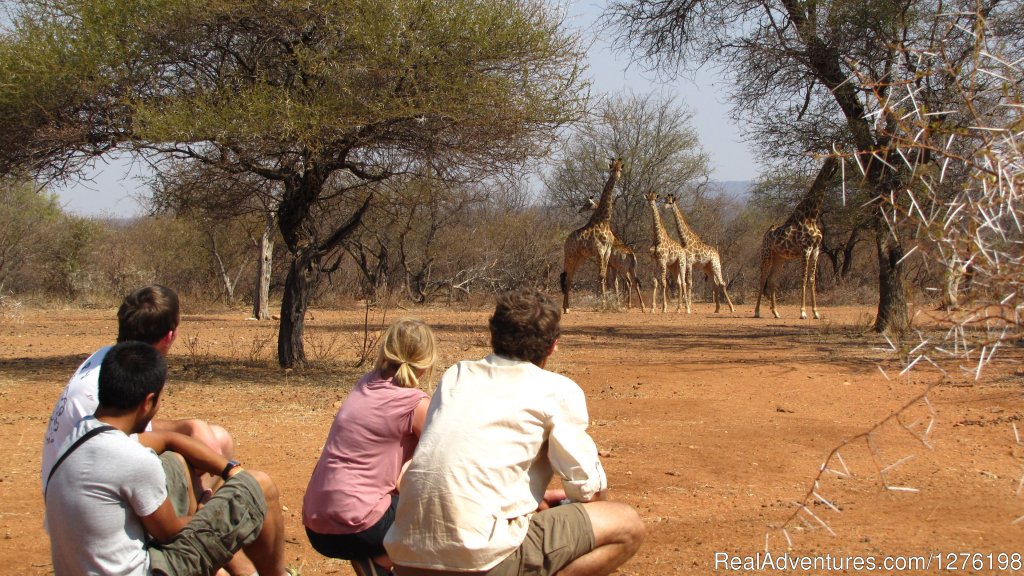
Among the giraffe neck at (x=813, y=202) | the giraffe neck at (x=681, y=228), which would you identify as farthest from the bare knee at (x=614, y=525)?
the giraffe neck at (x=681, y=228)

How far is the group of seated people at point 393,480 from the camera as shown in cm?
319

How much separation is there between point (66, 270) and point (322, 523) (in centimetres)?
2799

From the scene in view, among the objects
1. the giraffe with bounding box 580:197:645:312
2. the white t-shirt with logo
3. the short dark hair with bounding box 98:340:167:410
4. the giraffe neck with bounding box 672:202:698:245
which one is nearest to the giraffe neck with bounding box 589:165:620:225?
the giraffe with bounding box 580:197:645:312

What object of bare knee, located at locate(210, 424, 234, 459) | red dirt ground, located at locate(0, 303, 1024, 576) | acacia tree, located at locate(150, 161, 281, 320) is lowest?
red dirt ground, located at locate(0, 303, 1024, 576)

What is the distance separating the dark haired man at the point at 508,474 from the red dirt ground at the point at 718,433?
842 millimetres

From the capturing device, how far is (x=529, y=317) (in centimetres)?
354

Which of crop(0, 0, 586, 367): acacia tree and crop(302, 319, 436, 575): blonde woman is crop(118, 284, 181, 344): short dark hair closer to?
crop(302, 319, 436, 575): blonde woman

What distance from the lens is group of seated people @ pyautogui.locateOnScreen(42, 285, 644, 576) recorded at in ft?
10.5

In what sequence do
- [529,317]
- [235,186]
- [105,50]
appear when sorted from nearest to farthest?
[529,317], [105,50], [235,186]

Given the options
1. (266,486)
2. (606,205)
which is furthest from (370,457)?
(606,205)

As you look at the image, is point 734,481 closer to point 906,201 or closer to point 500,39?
point 500,39

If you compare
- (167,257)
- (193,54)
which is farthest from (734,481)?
(167,257)

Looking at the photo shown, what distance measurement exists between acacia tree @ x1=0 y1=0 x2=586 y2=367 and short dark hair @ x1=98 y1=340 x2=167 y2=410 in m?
6.25

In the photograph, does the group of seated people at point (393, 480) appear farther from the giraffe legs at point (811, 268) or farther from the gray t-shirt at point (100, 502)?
the giraffe legs at point (811, 268)
